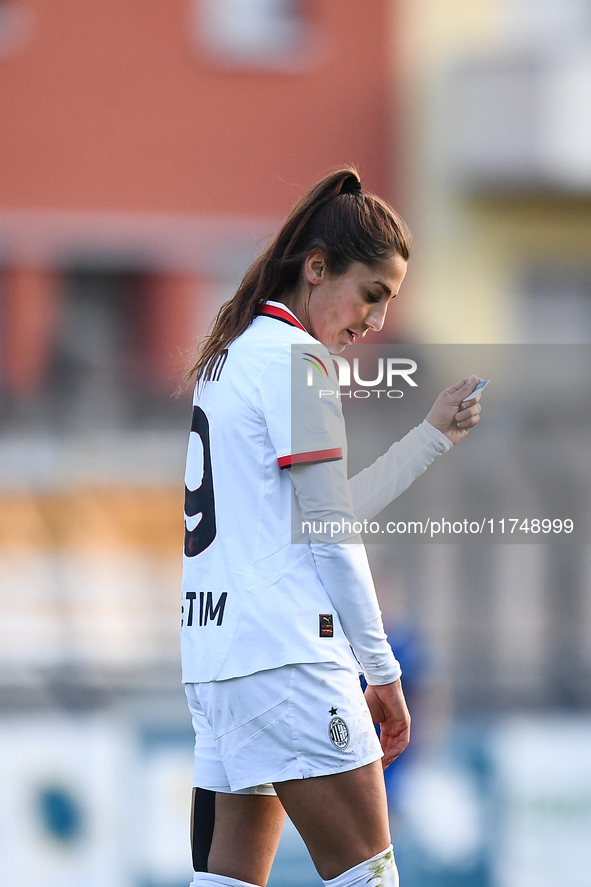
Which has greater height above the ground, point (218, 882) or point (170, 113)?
point (170, 113)

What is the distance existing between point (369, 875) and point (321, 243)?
1086 millimetres

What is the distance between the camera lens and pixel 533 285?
29.4 ft

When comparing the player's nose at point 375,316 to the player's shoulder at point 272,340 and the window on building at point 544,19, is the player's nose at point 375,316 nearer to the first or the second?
the player's shoulder at point 272,340

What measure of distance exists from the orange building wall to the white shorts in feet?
24.1

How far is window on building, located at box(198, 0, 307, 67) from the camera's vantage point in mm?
8906

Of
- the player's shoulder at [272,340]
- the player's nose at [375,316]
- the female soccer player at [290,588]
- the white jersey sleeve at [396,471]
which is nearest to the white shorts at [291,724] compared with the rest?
the female soccer player at [290,588]

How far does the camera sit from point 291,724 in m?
1.79

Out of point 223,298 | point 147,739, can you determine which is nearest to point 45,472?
point 147,739

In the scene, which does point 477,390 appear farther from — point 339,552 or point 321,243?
point 339,552

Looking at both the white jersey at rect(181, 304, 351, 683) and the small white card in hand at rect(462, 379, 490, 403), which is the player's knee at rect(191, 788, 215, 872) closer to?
the white jersey at rect(181, 304, 351, 683)

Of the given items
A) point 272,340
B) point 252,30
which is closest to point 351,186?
point 272,340

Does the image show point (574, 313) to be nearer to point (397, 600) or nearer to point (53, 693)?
point (397, 600)

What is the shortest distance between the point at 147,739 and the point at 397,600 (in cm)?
149

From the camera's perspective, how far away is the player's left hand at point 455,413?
2.16 m
